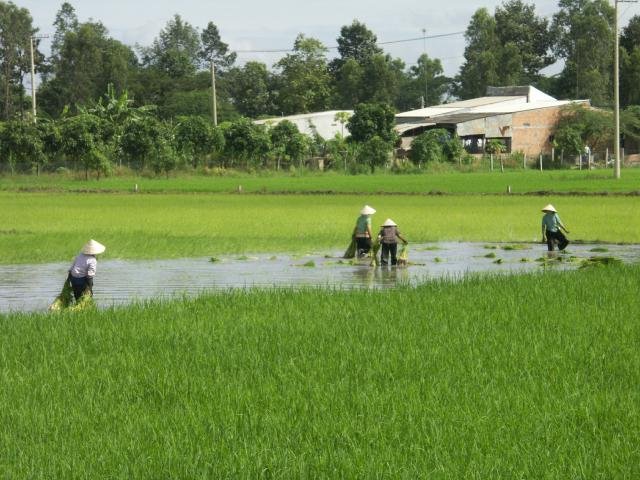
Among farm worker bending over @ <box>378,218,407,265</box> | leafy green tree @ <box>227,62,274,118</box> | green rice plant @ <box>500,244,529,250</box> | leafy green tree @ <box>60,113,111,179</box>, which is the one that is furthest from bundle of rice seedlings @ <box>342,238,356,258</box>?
leafy green tree @ <box>227,62,274,118</box>

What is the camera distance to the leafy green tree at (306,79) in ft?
251

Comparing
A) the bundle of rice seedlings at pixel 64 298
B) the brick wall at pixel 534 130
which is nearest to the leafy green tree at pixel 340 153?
the brick wall at pixel 534 130

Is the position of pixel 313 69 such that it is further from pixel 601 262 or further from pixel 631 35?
pixel 601 262

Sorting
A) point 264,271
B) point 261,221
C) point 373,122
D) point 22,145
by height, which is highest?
point 373,122

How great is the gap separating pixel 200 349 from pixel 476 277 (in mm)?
5766

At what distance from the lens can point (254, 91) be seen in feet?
269

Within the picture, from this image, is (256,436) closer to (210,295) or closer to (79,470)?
(79,470)

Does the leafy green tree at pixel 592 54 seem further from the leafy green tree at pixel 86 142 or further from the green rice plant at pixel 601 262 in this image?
the green rice plant at pixel 601 262

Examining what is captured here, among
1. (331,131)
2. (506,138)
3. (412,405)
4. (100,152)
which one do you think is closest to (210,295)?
(412,405)

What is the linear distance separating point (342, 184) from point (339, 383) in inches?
1465

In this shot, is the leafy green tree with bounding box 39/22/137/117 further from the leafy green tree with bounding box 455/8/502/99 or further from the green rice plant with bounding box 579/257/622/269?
the green rice plant with bounding box 579/257/622/269

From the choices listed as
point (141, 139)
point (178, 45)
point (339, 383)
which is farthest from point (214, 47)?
point (339, 383)

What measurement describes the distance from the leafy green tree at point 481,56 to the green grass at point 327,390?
6862 centimetres

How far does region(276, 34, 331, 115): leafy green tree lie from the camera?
3012 inches
